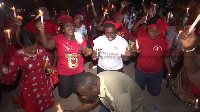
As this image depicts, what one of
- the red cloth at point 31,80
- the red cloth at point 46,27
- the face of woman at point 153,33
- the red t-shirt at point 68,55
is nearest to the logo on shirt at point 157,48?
the face of woman at point 153,33

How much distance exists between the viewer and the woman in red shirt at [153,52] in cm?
424

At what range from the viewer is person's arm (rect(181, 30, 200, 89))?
1805 mm

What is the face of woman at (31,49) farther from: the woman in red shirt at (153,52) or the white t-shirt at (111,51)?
the woman in red shirt at (153,52)

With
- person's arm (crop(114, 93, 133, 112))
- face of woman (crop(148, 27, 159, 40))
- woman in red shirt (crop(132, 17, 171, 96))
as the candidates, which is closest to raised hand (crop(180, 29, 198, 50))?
person's arm (crop(114, 93, 133, 112))

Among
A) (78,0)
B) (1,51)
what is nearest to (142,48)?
(1,51)

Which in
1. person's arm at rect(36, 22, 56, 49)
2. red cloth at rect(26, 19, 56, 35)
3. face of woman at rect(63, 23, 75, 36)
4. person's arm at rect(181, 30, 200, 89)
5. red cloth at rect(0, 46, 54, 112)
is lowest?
red cloth at rect(0, 46, 54, 112)

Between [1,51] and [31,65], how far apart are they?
149cm

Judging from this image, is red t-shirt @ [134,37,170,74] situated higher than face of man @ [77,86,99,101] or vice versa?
red t-shirt @ [134,37,170,74]

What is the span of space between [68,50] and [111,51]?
45.9 inches

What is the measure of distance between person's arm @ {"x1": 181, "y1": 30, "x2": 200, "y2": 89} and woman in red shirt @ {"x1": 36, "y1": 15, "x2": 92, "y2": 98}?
2703mm

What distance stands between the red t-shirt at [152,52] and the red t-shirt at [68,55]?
67.9 inches

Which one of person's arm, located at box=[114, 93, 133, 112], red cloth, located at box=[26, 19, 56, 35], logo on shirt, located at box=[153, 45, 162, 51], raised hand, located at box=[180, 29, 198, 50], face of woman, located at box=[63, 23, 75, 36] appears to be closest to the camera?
raised hand, located at box=[180, 29, 198, 50]

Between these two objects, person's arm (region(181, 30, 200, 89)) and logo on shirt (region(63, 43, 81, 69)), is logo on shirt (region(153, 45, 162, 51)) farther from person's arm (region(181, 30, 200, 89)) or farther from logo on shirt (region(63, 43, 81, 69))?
person's arm (region(181, 30, 200, 89))

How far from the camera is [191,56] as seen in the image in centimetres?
187
